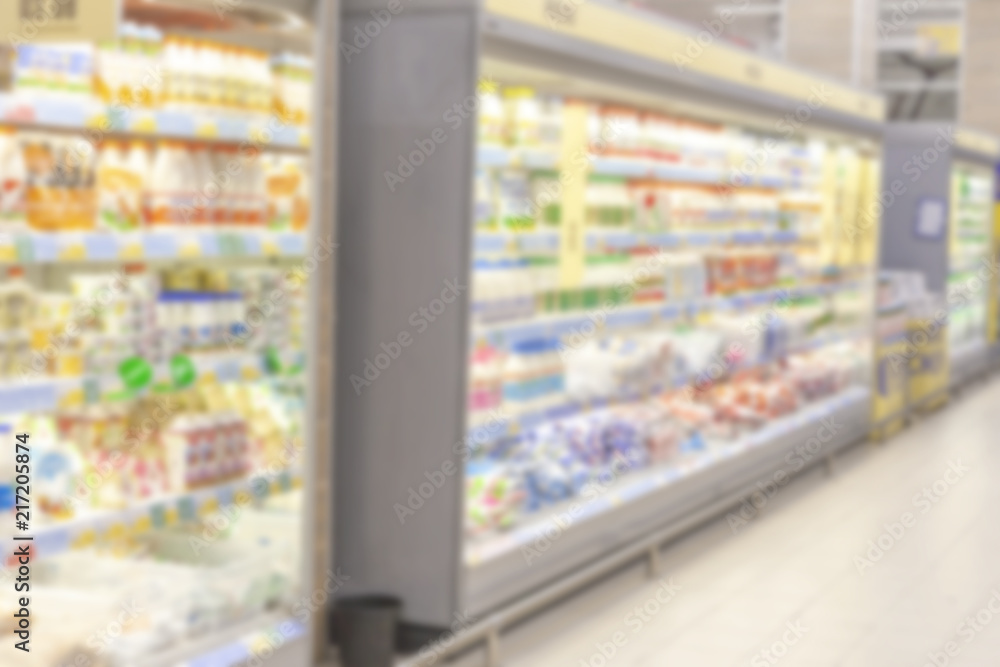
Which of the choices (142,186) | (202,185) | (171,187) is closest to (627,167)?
(202,185)

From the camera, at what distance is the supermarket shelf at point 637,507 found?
14.4ft

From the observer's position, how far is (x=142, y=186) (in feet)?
11.4

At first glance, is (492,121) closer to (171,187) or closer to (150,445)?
(171,187)

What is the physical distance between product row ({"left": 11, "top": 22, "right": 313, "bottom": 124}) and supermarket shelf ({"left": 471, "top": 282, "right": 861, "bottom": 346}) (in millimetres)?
958

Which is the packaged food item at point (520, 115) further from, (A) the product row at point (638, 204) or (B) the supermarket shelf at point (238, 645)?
(B) the supermarket shelf at point (238, 645)

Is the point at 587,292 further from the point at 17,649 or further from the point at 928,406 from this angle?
the point at 928,406

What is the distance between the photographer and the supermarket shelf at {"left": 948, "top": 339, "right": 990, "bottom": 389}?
11000mm

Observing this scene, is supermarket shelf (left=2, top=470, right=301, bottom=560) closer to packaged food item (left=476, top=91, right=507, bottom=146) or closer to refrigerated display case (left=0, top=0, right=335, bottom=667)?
refrigerated display case (left=0, top=0, right=335, bottom=667)

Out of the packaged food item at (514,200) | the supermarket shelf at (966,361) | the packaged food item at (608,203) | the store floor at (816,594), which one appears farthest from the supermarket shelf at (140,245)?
the supermarket shelf at (966,361)

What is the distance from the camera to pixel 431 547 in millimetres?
4090

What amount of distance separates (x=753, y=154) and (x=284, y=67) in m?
3.76

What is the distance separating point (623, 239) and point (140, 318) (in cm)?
275

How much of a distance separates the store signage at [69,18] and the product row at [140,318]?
0.99 metres

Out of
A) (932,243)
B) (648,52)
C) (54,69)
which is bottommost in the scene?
(932,243)
